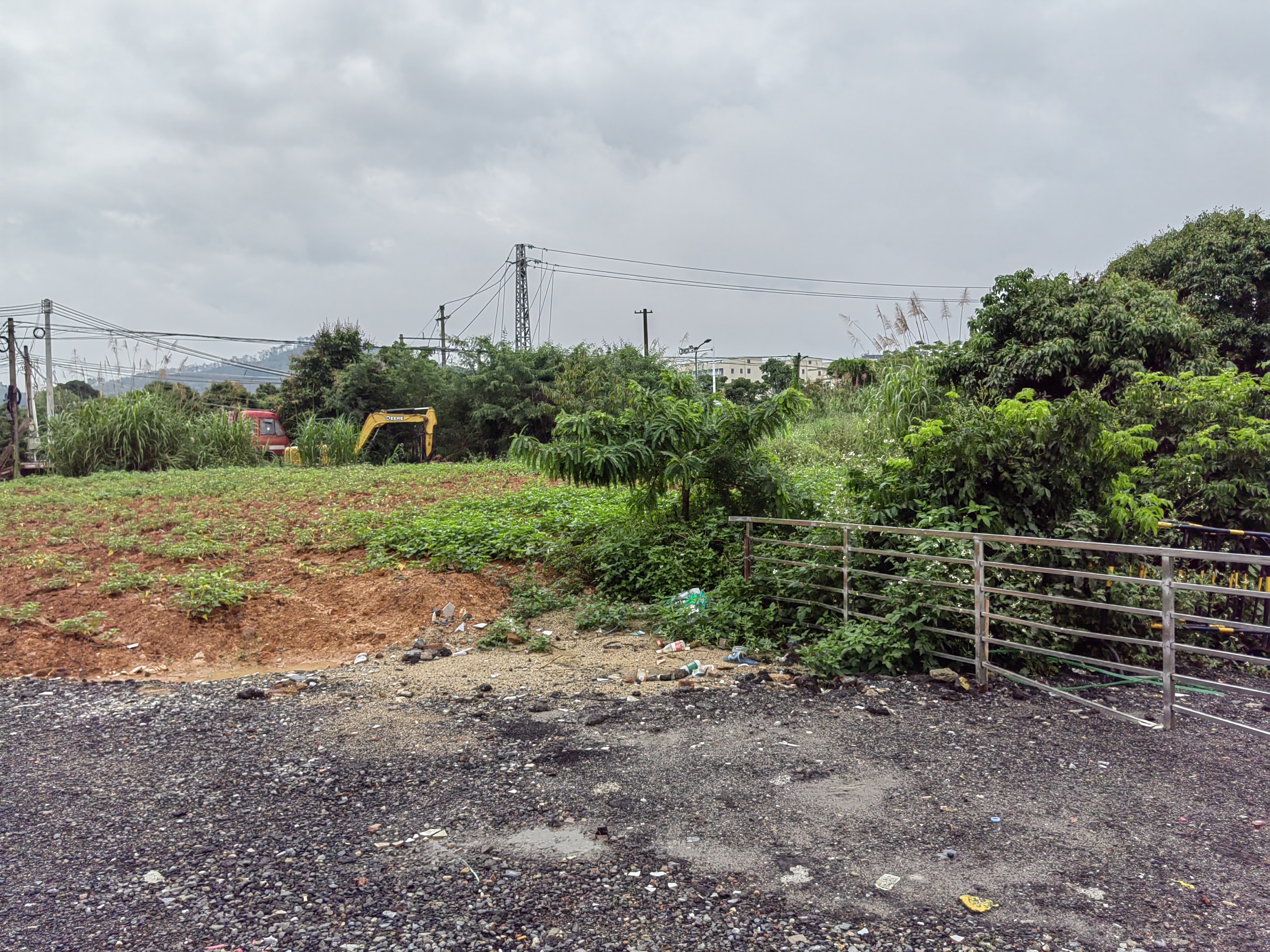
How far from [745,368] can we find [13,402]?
110 metres

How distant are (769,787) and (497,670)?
2.74m

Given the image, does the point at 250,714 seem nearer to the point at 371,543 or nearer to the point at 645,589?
the point at 645,589

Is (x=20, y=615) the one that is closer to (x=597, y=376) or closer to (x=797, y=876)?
(x=797, y=876)

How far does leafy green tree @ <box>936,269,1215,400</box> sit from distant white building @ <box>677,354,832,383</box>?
13.7 feet

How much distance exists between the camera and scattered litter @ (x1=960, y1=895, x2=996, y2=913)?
271 centimetres

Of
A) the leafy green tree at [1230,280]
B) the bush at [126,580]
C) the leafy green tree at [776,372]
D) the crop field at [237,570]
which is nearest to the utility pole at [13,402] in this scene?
the crop field at [237,570]

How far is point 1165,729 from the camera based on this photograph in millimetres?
4250

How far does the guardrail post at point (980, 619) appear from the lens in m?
4.95

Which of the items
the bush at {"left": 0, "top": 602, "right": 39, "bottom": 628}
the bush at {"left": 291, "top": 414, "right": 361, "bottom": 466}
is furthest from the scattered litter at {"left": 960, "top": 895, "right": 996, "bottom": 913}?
the bush at {"left": 291, "top": 414, "right": 361, "bottom": 466}

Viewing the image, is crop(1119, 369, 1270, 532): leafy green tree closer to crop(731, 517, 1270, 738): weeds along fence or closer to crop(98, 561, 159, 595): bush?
crop(731, 517, 1270, 738): weeds along fence

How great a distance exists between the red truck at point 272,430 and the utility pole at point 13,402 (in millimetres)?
5263

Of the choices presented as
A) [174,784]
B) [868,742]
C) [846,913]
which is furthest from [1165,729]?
[174,784]

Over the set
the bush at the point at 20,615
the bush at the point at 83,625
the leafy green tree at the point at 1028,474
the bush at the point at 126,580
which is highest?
the leafy green tree at the point at 1028,474

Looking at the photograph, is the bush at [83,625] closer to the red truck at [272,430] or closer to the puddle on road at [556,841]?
the puddle on road at [556,841]
